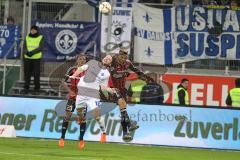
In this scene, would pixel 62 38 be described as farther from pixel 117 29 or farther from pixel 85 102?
pixel 85 102

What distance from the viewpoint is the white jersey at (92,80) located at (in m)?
20.3

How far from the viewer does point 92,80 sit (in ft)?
68.9

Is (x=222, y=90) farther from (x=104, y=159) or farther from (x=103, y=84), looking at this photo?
(x=104, y=159)

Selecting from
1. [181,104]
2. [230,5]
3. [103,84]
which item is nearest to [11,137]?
[103,84]

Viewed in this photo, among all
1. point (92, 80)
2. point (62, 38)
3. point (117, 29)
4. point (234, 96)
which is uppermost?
point (117, 29)

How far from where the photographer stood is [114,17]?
24.7 meters

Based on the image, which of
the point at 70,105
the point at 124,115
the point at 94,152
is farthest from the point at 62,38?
the point at 94,152

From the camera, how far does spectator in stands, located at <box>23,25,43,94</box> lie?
25.3 m

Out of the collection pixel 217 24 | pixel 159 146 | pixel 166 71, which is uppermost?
pixel 217 24

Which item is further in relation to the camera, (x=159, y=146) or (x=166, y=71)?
(x=166, y=71)

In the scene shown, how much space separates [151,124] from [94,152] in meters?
4.33

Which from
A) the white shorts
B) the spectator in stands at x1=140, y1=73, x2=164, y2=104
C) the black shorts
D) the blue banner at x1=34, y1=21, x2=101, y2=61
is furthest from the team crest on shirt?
the white shorts

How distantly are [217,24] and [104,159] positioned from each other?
1004 centimetres

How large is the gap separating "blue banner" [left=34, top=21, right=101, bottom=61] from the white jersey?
13.0ft
